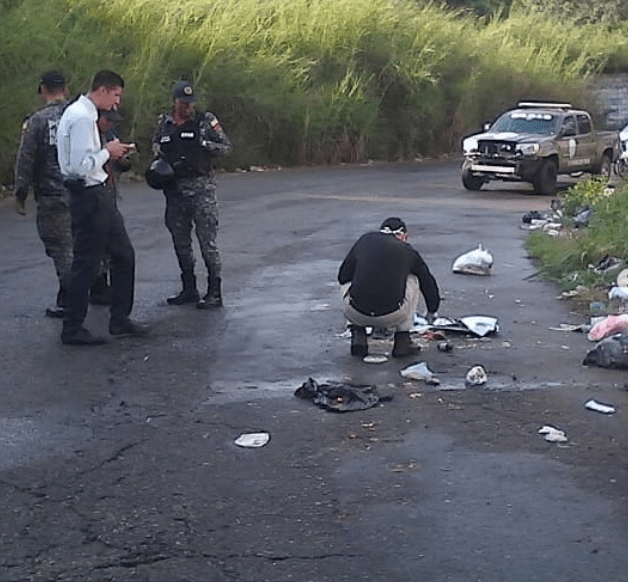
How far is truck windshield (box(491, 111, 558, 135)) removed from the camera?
2697cm

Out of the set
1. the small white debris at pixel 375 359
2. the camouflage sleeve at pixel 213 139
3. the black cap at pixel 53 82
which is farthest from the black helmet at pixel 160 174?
the small white debris at pixel 375 359

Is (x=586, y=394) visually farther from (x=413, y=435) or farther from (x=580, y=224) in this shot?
(x=580, y=224)

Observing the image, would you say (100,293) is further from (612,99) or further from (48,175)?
(612,99)

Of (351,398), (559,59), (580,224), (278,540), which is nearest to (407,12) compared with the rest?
(559,59)

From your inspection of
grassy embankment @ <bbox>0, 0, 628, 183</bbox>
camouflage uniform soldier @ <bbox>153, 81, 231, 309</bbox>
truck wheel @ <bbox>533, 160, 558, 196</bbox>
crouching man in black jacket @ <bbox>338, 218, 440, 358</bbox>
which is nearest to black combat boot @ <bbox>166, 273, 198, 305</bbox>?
camouflage uniform soldier @ <bbox>153, 81, 231, 309</bbox>

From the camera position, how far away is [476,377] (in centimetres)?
872

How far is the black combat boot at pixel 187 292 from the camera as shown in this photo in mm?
11594

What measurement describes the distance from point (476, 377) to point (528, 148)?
17.6 metres

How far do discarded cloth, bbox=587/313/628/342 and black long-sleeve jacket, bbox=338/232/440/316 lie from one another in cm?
140

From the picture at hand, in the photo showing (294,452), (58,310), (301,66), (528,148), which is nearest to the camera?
(294,452)

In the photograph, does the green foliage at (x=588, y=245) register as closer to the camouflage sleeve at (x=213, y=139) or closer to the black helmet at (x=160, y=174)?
the camouflage sleeve at (x=213, y=139)

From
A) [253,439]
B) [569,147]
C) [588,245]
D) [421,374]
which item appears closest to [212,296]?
[421,374]

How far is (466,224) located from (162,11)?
13.8 metres

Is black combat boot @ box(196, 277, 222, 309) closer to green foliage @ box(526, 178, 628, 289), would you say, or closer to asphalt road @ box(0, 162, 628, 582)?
asphalt road @ box(0, 162, 628, 582)
